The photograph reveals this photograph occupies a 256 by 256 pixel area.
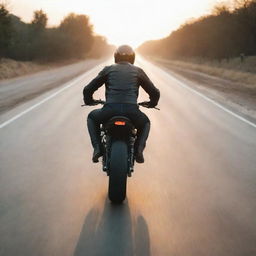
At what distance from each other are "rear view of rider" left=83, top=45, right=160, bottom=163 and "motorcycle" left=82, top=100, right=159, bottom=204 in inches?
7.4

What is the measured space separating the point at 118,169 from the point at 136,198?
70cm

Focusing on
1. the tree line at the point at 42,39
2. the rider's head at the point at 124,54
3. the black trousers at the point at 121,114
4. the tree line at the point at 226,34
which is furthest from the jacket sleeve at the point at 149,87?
the tree line at the point at 226,34

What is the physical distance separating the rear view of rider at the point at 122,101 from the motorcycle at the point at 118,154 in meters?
0.19

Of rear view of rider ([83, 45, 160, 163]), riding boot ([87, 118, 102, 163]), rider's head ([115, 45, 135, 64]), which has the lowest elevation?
riding boot ([87, 118, 102, 163])

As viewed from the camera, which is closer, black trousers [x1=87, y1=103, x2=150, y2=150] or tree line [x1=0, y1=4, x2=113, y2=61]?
black trousers [x1=87, y1=103, x2=150, y2=150]

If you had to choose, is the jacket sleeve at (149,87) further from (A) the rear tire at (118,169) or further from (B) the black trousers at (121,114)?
(A) the rear tire at (118,169)

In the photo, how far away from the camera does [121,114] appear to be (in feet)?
16.2

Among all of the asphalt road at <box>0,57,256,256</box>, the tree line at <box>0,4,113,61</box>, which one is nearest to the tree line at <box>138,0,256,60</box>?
the tree line at <box>0,4,113,61</box>

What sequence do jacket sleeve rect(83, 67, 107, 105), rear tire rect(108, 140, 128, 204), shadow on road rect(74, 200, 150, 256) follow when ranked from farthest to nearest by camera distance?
1. jacket sleeve rect(83, 67, 107, 105)
2. rear tire rect(108, 140, 128, 204)
3. shadow on road rect(74, 200, 150, 256)

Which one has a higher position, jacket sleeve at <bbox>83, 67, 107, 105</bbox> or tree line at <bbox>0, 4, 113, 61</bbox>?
jacket sleeve at <bbox>83, 67, 107, 105</bbox>

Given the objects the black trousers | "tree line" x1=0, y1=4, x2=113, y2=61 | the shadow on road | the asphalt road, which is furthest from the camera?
"tree line" x1=0, y1=4, x2=113, y2=61

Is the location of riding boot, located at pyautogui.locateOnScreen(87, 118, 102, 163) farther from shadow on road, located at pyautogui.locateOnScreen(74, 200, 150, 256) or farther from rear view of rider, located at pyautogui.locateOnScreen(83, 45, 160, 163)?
shadow on road, located at pyautogui.locateOnScreen(74, 200, 150, 256)

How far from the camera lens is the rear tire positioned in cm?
458

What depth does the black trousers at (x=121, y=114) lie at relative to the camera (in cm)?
496
